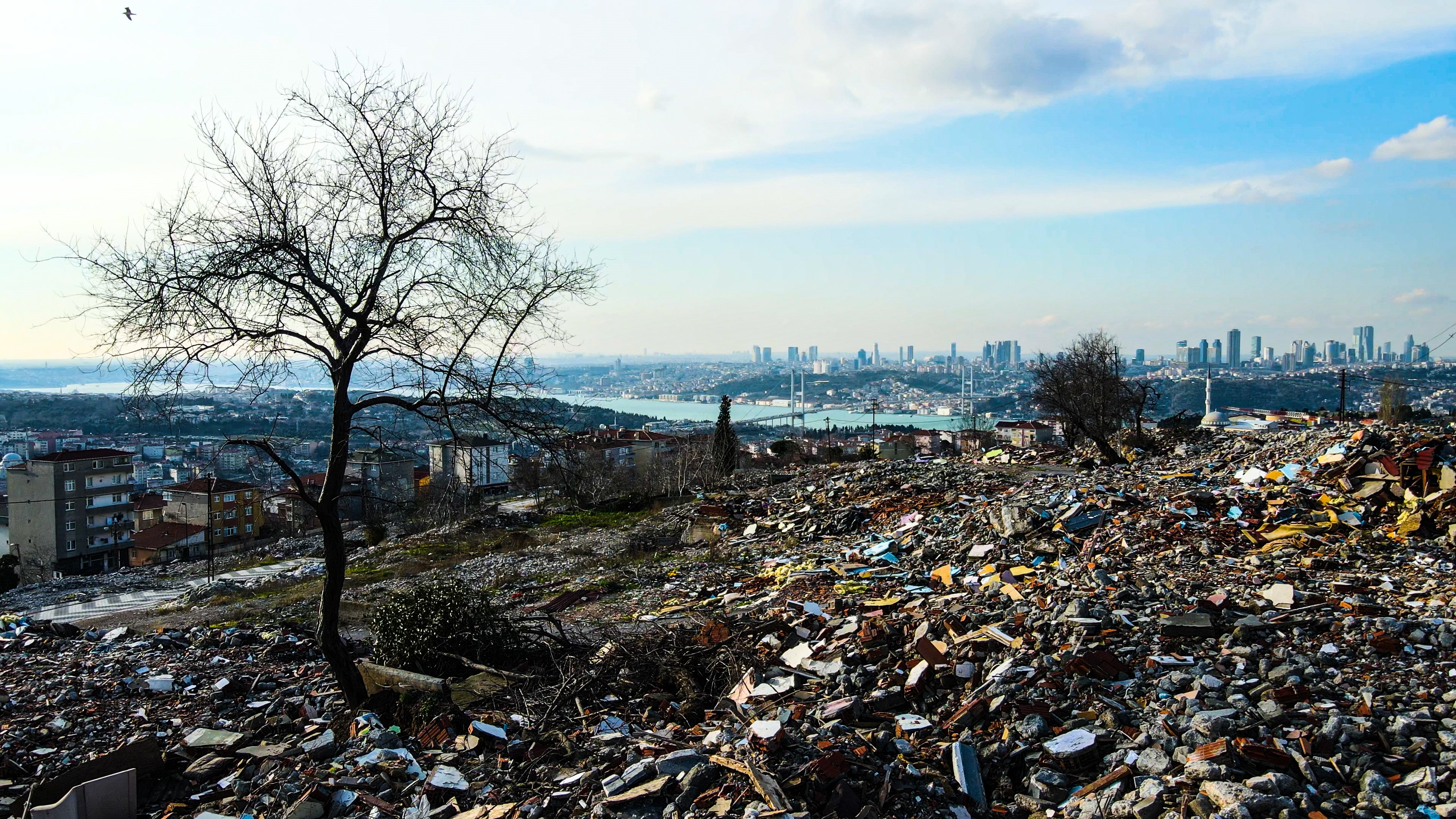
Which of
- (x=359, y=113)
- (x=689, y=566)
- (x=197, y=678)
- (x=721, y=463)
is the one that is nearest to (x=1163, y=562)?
(x=689, y=566)

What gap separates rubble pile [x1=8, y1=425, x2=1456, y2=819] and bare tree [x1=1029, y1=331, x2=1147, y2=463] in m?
15.8

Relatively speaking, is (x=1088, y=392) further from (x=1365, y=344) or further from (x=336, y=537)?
(x=1365, y=344)

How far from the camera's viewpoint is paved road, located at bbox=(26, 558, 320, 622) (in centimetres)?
1359

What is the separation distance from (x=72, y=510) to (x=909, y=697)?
38246mm

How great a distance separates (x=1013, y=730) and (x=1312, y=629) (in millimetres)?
2867

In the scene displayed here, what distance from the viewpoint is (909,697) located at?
5.19 metres

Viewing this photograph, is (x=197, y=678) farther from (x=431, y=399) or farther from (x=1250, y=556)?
(x=1250, y=556)

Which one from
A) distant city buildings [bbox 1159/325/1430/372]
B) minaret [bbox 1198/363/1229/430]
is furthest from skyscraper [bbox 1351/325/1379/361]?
minaret [bbox 1198/363/1229/430]

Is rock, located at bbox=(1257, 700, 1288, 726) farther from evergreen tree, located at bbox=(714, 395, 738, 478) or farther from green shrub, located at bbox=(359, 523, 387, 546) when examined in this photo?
evergreen tree, located at bbox=(714, 395, 738, 478)

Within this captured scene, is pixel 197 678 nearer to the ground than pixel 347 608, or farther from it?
farther from it

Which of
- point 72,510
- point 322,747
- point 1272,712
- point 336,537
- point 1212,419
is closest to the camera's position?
point 1272,712

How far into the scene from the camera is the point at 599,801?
3.88 metres

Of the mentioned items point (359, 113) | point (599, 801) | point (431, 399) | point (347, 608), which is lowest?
point (347, 608)

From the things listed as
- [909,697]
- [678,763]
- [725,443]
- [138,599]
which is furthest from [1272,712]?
[725,443]
